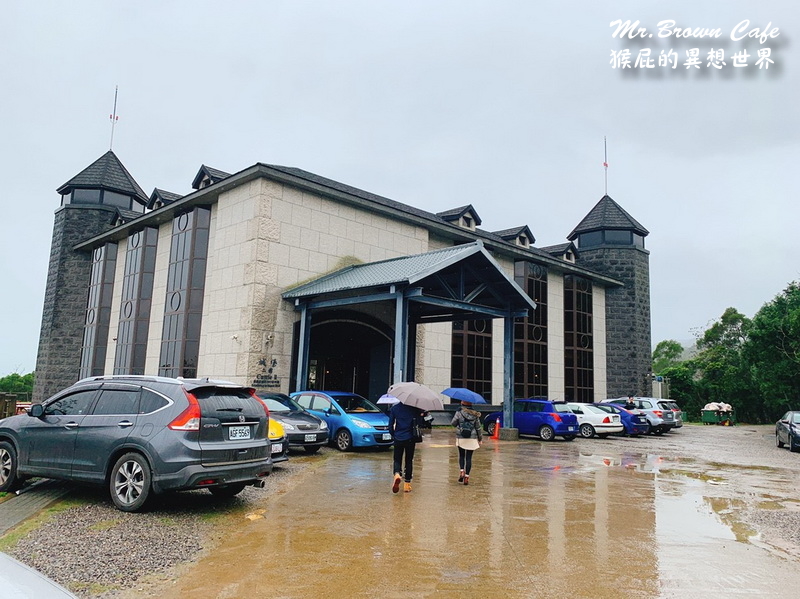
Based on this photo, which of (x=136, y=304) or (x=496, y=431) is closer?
(x=496, y=431)

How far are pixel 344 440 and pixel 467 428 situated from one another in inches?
204

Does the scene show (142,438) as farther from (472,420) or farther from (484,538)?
(472,420)

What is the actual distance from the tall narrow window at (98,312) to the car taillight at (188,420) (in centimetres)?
2284

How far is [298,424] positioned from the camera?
43.2ft

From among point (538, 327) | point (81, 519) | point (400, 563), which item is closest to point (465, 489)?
point (400, 563)

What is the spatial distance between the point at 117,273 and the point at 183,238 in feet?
23.9

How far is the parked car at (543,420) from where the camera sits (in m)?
20.2

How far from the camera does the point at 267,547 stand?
595 centimetres

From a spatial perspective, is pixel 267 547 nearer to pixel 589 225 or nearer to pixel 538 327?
pixel 538 327

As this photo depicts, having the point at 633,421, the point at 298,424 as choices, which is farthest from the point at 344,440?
the point at 633,421

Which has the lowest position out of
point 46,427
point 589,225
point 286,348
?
point 46,427

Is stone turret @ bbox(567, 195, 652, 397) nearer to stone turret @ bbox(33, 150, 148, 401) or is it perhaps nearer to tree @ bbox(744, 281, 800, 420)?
tree @ bbox(744, 281, 800, 420)

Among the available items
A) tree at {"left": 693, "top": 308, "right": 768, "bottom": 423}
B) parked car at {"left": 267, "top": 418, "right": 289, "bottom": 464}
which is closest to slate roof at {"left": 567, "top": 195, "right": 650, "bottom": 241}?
Answer: tree at {"left": 693, "top": 308, "right": 768, "bottom": 423}

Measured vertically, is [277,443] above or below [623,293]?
below
